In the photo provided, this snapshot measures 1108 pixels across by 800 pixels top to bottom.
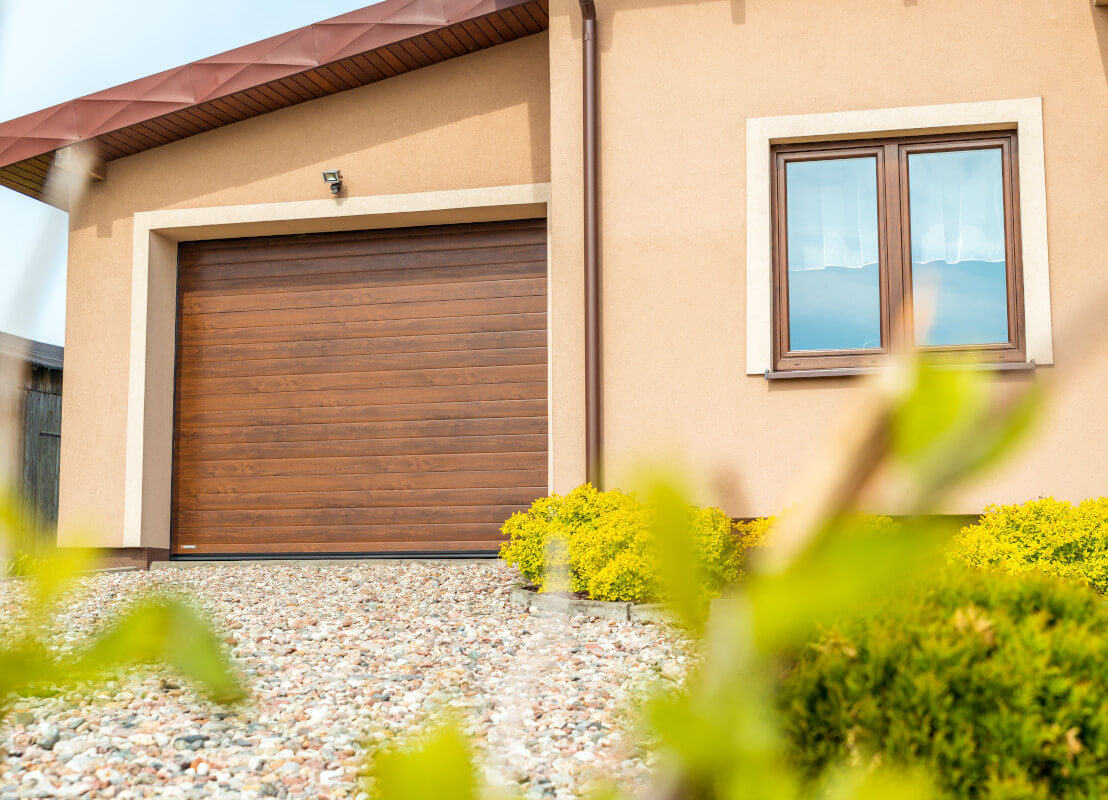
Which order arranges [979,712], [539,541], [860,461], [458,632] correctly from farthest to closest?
[539,541], [458,632], [979,712], [860,461]

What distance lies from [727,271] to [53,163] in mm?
5562

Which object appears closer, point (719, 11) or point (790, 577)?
point (790, 577)

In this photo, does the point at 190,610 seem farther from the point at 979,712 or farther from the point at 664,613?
the point at 979,712

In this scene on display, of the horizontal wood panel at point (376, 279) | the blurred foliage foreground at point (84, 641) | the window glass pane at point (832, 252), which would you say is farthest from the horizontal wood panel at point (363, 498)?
the blurred foliage foreground at point (84, 641)

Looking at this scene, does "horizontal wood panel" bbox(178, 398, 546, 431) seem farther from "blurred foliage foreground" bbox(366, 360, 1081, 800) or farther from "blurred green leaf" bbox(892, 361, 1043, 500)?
"blurred green leaf" bbox(892, 361, 1043, 500)

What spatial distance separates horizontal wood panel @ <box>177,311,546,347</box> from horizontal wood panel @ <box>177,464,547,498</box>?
4.05 feet

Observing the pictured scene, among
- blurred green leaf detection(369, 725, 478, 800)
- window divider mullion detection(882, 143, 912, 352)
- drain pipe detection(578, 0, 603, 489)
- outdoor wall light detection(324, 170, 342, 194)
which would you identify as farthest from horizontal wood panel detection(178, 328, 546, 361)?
blurred green leaf detection(369, 725, 478, 800)

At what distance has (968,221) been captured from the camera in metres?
5.73

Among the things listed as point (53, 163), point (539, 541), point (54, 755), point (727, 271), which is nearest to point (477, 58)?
point (727, 271)

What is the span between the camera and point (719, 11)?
5.96m

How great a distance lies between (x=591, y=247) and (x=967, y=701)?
4613 millimetres

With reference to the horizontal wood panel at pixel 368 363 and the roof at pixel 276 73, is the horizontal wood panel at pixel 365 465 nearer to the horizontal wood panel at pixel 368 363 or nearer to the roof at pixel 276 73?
the horizontal wood panel at pixel 368 363

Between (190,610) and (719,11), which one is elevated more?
(719,11)

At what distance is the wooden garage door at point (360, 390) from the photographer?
7680 mm
